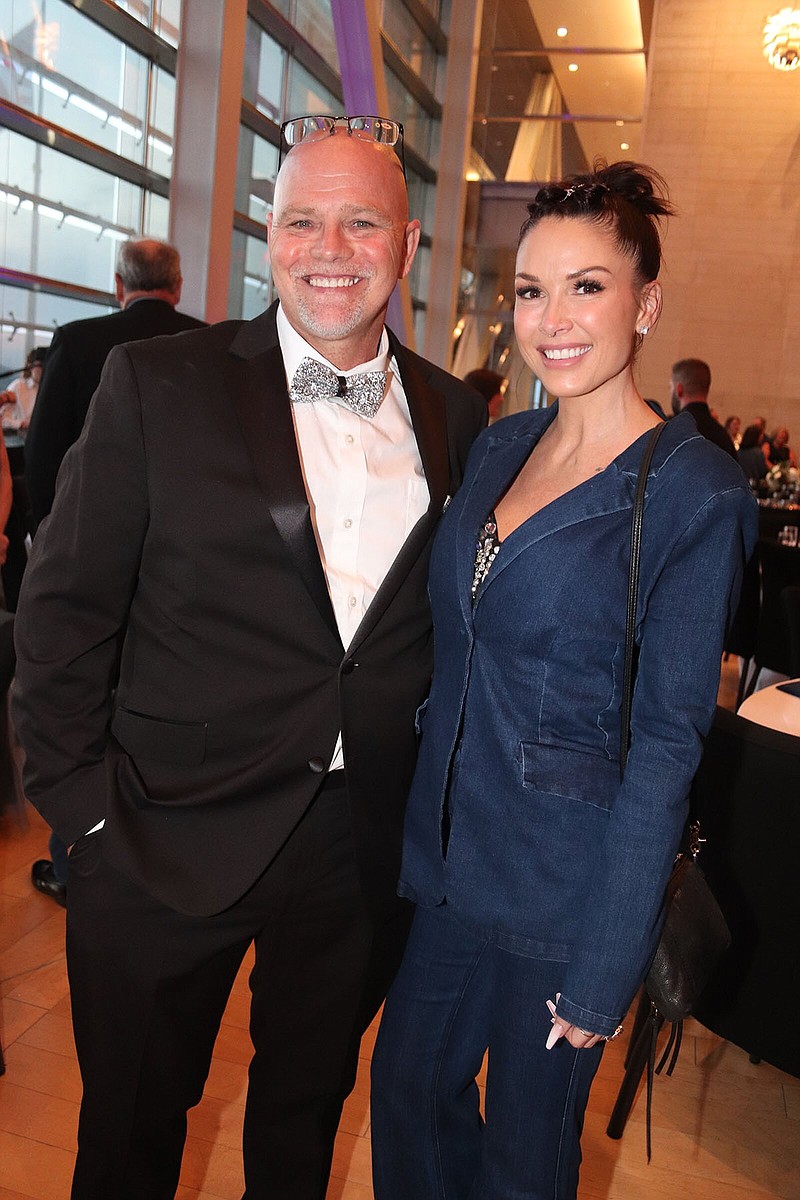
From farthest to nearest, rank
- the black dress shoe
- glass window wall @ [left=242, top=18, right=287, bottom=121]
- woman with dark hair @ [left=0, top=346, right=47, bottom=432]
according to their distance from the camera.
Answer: glass window wall @ [left=242, top=18, right=287, bottom=121], woman with dark hair @ [left=0, top=346, right=47, bottom=432], the black dress shoe

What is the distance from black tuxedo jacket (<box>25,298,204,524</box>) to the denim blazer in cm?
205

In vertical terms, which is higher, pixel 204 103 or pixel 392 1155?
pixel 204 103

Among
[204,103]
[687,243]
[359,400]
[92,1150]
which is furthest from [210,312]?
[687,243]

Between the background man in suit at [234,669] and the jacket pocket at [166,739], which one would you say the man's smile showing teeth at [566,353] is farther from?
the jacket pocket at [166,739]

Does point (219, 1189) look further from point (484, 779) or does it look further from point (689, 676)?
point (689, 676)

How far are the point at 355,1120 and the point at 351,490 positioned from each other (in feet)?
5.21

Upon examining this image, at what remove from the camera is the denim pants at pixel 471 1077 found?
1.51 metres

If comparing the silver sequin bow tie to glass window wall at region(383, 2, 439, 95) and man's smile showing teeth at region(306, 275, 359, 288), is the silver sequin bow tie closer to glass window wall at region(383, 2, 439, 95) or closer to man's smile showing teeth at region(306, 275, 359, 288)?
man's smile showing teeth at region(306, 275, 359, 288)

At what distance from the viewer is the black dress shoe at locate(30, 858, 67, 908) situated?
3.27 metres

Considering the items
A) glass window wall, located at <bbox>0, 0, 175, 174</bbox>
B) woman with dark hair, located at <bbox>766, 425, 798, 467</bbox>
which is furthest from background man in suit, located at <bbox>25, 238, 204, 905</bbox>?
woman with dark hair, located at <bbox>766, 425, 798, 467</bbox>

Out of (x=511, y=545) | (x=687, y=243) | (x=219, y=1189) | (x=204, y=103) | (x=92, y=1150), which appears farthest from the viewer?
(x=687, y=243)

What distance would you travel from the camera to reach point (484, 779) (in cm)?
152

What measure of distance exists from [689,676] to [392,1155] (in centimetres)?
93

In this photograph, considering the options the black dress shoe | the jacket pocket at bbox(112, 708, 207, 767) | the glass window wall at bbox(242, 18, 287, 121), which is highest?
the glass window wall at bbox(242, 18, 287, 121)
